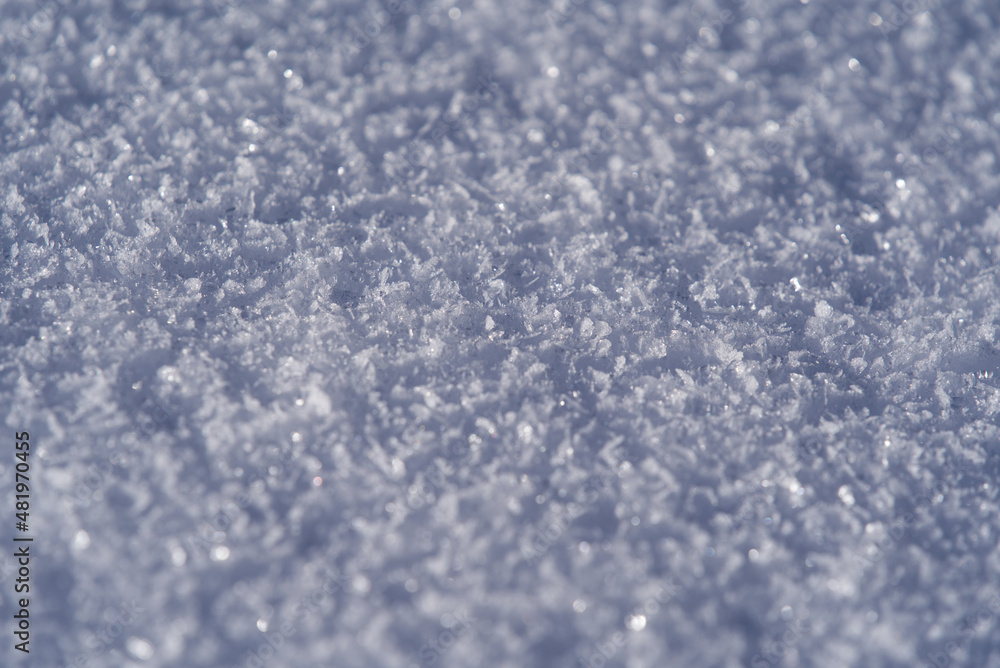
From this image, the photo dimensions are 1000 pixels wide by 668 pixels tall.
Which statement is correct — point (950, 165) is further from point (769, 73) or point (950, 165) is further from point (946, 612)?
point (946, 612)

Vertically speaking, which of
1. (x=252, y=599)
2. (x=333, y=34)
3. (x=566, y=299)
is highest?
(x=333, y=34)

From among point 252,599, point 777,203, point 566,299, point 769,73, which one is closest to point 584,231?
point 566,299

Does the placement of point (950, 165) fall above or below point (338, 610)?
above

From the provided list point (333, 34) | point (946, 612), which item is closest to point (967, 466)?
point (946, 612)

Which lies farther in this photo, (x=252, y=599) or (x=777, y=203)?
(x=777, y=203)

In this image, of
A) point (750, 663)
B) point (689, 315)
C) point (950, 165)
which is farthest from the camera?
point (950, 165)

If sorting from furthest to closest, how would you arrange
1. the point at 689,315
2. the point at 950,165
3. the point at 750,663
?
the point at 950,165 → the point at 689,315 → the point at 750,663

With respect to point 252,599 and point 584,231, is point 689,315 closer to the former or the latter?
point 584,231
